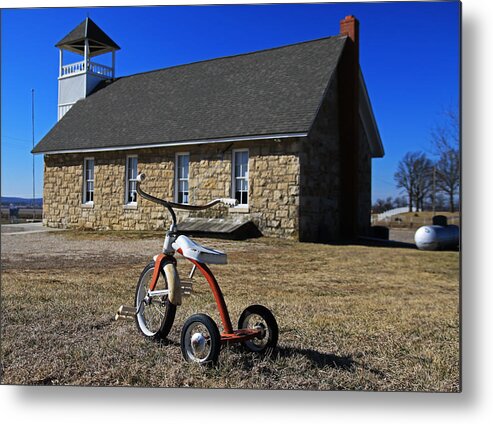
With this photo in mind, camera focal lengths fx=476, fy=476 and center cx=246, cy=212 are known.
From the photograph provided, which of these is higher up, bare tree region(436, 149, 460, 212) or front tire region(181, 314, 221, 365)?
bare tree region(436, 149, 460, 212)

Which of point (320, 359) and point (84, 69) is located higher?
point (84, 69)

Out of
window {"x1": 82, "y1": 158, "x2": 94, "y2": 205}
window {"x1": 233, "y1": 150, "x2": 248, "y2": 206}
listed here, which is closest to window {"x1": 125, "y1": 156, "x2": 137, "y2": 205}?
window {"x1": 82, "y1": 158, "x2": 94, "y2": 205}

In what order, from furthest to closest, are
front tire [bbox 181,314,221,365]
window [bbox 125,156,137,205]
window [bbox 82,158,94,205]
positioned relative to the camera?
window [bbox 82,158,94,205] < window [bbox 125,156,137,205] < front tire [bbox 181,314,221,365]

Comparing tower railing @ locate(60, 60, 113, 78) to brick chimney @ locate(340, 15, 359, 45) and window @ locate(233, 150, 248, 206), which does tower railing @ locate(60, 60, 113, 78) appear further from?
brick chimney @ locate(340, 15, 359, 45)

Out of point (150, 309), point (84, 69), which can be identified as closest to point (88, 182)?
point (84, 69)

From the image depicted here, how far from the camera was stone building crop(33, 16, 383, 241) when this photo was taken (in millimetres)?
3621

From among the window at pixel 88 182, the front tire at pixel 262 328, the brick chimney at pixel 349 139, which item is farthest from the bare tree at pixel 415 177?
the window at pixel 88 182

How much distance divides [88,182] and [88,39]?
60.2 inches

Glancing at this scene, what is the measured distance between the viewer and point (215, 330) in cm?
215

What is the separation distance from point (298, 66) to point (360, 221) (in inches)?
56.9

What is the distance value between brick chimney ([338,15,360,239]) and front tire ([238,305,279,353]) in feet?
6.00

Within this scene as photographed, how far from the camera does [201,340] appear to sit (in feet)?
7.31

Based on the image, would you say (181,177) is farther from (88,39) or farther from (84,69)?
(88,39)

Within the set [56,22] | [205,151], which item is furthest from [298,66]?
[56,22]
